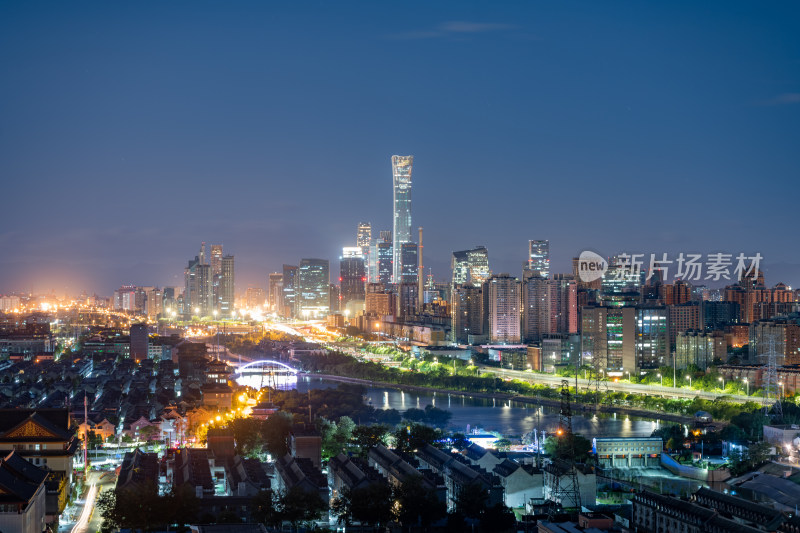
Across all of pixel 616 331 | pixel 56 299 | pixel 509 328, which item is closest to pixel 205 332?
pixel 509 328

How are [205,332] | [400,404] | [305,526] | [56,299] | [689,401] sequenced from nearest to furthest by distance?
[305,526] → [689,401] → [400,404] → [205,332] → [56,299]

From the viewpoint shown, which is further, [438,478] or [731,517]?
[438,478]

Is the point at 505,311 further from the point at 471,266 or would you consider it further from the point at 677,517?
the point at 677,517

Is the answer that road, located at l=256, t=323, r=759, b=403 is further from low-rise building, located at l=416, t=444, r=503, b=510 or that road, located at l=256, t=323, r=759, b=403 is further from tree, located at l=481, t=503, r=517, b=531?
tree, located at l=481, t=503, r=517, b=531

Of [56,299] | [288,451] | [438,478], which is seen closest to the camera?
[438,478]

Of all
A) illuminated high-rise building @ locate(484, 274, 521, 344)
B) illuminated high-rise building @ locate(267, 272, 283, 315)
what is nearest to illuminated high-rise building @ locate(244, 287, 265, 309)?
illuminated high-rise building @ locate(267, 272, 283, 315)

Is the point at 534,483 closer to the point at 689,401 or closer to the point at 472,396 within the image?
the point at 689,401

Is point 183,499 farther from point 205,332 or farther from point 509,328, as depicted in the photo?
point 205,332

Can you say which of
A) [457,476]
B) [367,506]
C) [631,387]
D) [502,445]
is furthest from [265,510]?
[631,387]

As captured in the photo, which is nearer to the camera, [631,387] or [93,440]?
[93,440]
